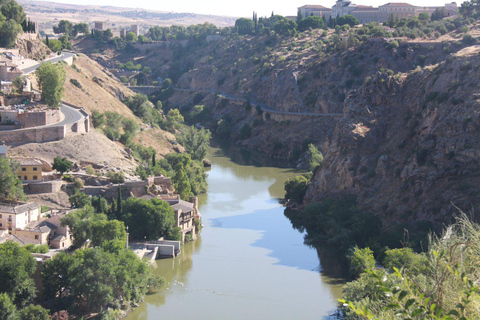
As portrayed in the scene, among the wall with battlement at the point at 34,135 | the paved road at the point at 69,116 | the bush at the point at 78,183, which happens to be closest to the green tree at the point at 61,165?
the bush at the point at 78,183

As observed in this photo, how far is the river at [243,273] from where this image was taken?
25.9 meters

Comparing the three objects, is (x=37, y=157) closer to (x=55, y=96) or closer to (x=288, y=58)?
(x=55, y=96)

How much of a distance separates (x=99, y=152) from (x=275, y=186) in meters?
14.8

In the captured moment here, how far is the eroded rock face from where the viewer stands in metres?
35.0

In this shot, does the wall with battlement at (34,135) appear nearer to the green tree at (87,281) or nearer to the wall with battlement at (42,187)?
the wall with battlement at (42,187)

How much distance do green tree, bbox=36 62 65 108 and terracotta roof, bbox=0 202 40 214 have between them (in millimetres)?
13255

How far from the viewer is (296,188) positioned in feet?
146

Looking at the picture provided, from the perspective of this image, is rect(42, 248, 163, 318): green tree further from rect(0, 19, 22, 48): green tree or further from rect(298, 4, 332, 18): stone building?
rect(298, 4, 332, 18): stone building

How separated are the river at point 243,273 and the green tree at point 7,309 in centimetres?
460

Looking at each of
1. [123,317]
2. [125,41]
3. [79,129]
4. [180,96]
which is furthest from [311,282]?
[125,41]

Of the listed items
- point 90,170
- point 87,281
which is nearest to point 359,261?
point 87,281

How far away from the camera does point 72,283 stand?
24.0 metres

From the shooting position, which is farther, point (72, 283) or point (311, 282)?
point (311, 282)

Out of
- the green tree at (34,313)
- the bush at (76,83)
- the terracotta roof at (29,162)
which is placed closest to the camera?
the green tree at (34,313)
